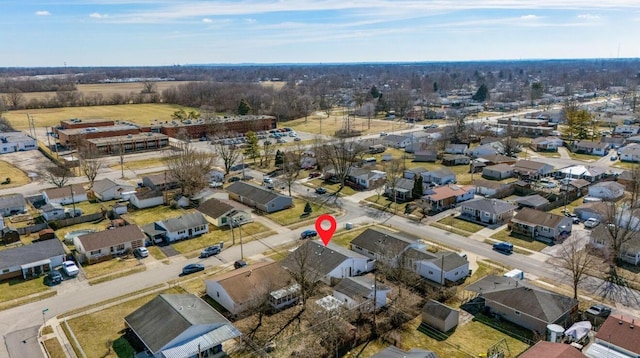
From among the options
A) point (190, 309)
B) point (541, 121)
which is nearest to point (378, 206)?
point (190, 309)

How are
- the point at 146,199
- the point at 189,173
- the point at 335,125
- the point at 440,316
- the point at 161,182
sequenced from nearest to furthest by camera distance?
the point at 440,316 < the point at 146,199 < the point at 189,173 < the point at 161,182 < the point at 335,125

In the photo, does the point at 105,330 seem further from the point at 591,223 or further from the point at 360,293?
the point at 591,223

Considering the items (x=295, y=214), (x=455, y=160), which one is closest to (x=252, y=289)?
(x=295, y=214)

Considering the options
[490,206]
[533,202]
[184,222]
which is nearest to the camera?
[184,222]

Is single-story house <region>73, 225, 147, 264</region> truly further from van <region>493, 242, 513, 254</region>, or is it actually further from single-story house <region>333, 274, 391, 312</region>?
van <region>493, 242, 513, 254</region>

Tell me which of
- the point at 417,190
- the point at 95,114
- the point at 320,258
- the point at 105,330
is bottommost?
the point at 105,330

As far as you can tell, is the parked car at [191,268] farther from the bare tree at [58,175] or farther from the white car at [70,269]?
the bare tree at [58,175]
